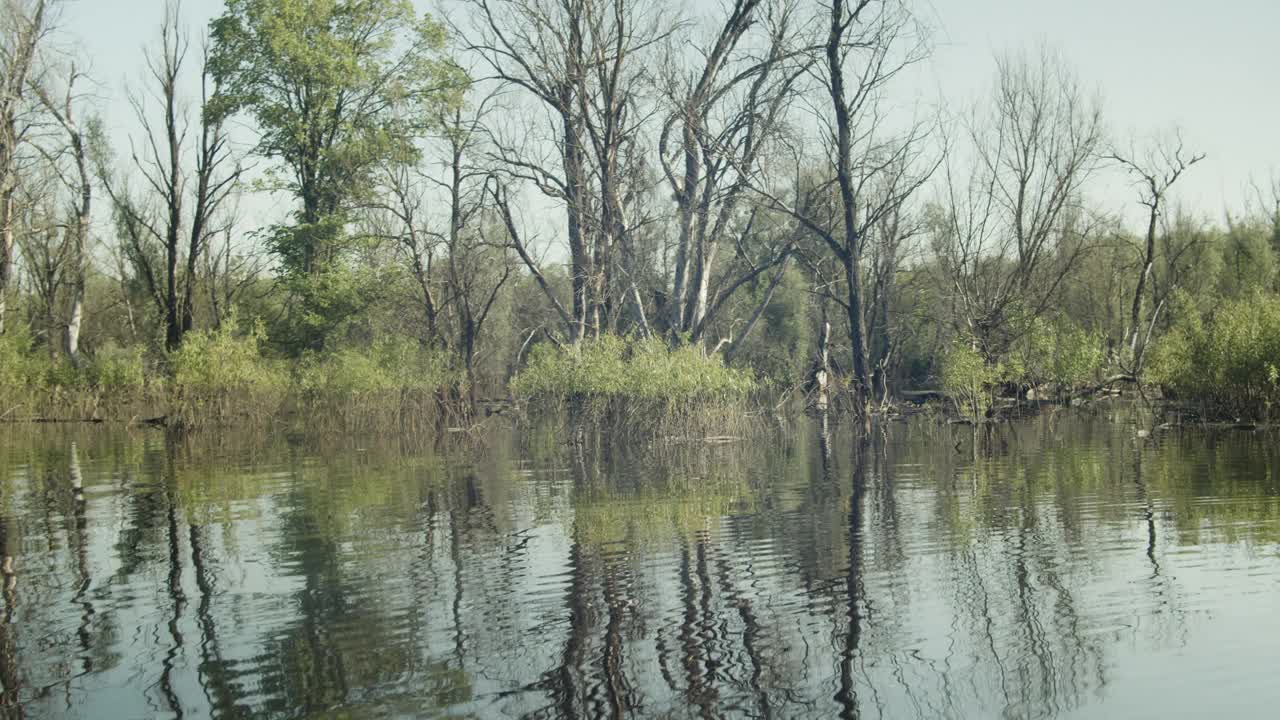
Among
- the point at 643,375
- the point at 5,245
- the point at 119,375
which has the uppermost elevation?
the point at 5,245

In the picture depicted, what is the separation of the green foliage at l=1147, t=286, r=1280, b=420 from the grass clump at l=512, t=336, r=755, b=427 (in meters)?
Answer: 8.31

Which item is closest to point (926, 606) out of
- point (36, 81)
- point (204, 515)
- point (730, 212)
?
point (204, 515)

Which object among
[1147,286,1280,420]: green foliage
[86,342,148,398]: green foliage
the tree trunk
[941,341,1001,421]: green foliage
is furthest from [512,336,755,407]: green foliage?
the tree trunk

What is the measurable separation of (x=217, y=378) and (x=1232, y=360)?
2278cm

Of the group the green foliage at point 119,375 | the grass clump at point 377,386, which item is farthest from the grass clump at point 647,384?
the green foliage at point 119,375

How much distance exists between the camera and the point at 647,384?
22016 millimetres

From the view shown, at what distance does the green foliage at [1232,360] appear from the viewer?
1917 centimetres

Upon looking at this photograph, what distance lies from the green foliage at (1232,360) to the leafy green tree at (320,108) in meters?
23.0

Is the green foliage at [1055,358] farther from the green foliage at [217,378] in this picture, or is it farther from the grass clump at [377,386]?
the green foliage at [217,378]

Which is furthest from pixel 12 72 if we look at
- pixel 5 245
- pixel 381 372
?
pixel 381 372

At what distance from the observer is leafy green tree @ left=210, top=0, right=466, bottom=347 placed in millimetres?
34875

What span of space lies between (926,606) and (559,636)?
234cm

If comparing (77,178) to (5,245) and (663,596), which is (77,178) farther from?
(663,596)

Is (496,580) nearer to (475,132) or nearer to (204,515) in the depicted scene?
(204,515)
